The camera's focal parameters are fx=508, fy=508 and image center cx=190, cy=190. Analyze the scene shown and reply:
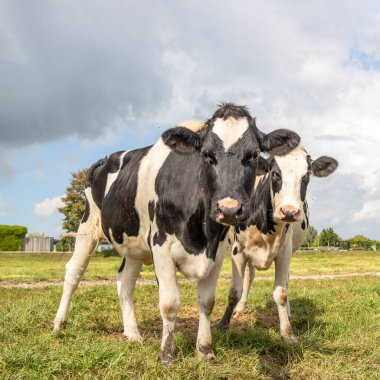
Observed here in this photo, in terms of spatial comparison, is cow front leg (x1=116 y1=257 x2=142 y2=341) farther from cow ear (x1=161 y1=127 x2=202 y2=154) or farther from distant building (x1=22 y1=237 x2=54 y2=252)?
distant building (x1=22 y1=237 x2=54 y2=252)

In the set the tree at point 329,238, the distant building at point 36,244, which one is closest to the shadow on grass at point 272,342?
the distant building at point 36,244

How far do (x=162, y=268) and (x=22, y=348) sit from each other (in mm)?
1693

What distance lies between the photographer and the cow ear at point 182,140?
502 cm

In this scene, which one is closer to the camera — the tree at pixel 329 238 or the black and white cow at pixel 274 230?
the black and white cow at pixel 274 230

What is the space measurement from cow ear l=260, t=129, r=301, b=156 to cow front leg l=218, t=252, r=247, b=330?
10.0ft

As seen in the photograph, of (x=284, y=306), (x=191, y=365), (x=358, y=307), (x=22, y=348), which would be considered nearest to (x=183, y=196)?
(x=191, y=365)

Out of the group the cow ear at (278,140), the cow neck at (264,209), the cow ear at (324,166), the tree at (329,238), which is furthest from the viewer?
the tree at (329,238)

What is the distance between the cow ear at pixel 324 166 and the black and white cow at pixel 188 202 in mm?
3073

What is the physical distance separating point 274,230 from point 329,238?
85.5 meters

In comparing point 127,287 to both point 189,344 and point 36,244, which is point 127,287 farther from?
point 36,244

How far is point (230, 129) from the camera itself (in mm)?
4805

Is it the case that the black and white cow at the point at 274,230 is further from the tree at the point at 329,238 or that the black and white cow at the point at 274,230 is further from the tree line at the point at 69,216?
the tree at the point at 329,238

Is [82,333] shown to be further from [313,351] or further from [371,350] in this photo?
[371,350]

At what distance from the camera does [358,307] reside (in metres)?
9.45
